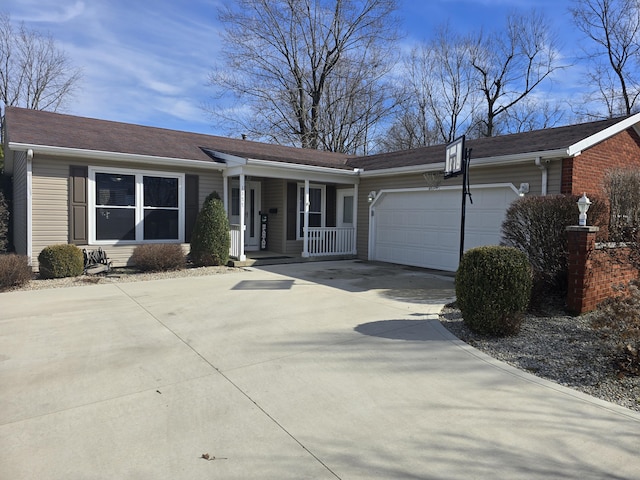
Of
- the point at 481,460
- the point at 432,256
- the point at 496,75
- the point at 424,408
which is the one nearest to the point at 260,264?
the point at 432,256

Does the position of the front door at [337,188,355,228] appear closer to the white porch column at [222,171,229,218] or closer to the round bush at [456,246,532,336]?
the white porch column at [222,171,229,218]

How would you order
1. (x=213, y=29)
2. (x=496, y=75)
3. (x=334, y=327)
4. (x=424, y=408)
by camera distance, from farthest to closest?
(x=496, y=75)
(x=213, y=29)
(x=334, y=327)
(x=424, y=408)

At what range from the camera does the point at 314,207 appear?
46.2 feet

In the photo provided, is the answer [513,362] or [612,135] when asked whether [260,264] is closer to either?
[513,362]

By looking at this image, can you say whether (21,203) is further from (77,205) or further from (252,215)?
(252,215)

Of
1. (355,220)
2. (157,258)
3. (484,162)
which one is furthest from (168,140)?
(484,162)

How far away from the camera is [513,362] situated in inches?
172

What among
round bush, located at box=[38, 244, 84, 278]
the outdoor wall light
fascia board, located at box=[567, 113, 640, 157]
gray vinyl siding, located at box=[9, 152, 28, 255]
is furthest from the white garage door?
Result: gray vinyl siding, located at box=[9, 152, 28, 255]

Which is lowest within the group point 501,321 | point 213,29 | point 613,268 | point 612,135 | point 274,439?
point 274,439

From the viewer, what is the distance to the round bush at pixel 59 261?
8656 mm

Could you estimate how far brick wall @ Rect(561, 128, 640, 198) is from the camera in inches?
323

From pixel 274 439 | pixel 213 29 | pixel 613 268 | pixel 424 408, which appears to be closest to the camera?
pixel 274 439

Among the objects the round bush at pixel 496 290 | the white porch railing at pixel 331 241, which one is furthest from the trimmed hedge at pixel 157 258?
the round bush at pixel 496 290

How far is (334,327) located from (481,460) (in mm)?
3026
